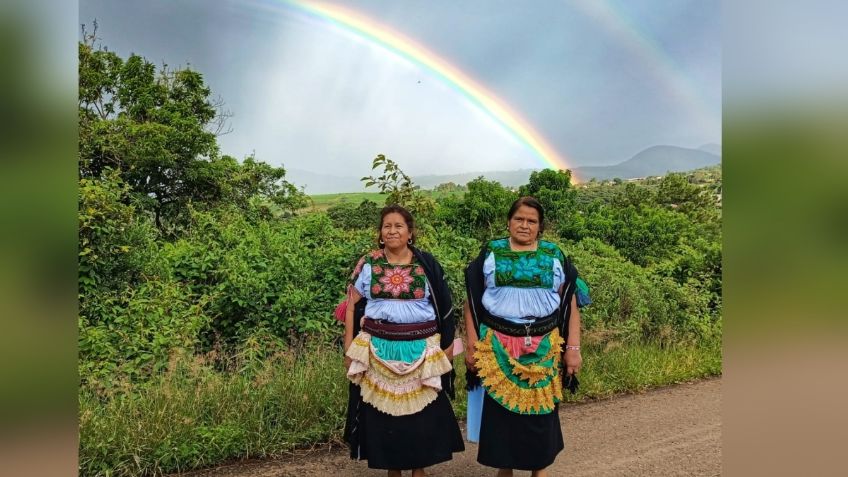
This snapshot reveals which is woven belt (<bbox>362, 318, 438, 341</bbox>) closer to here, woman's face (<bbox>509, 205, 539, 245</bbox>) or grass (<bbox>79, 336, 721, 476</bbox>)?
woman's face (<bbox>509, 205, 539, 245</bbox>)

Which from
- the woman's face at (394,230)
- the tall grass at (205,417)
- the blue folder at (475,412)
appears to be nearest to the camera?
the woman's face at (394,230)

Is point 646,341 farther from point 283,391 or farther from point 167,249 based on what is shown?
point 167,249

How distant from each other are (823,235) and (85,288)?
18.0 feet

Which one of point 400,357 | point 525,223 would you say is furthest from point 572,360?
point 400,357

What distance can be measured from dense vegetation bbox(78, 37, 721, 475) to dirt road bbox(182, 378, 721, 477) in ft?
0.69

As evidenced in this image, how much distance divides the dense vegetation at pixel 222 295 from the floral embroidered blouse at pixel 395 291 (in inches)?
57.4

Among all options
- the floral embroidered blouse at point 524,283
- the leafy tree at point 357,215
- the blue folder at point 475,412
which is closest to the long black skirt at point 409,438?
the blue folder at point 475,412

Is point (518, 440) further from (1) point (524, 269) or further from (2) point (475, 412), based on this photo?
(1) point (524, 269)

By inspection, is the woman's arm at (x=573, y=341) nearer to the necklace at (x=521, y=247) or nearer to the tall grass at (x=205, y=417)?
the necklace at (x=521, y=247)

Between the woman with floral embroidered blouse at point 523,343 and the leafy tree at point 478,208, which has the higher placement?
the leafy tree at point 478,208

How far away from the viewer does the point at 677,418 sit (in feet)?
15.3

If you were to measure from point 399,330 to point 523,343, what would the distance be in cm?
71

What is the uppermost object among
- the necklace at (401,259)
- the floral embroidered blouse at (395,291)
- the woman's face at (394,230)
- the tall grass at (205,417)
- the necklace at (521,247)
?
the woman's face at (394,230)

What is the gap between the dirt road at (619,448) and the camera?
3646 mm
